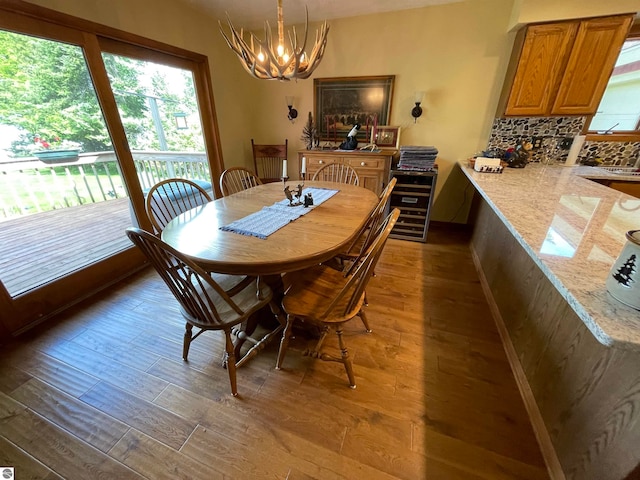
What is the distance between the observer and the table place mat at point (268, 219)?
1.37 metres

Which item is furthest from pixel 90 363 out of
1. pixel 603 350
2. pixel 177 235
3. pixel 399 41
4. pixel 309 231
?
pixel 399 41

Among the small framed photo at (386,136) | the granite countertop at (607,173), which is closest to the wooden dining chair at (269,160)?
the small framed photo at (386,136)

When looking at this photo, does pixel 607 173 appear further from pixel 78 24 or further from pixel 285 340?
pixel 78 24

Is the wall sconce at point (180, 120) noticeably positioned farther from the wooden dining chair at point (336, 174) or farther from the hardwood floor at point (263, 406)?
the hardwood floor at point (263, 406)

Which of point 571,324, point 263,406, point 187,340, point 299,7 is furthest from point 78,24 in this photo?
point 571,324

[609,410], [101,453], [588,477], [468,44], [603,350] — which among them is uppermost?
[468,44]

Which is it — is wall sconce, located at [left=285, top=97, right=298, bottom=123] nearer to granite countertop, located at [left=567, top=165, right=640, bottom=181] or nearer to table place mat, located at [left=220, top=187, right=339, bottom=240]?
table place mat, located at [left=220, top=187, right=339, bottom=240]

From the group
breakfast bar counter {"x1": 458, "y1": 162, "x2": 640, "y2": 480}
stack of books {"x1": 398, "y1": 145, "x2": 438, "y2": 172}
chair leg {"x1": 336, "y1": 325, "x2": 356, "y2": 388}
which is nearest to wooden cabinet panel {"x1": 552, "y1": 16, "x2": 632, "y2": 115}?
breakfast bar counter {"x1": 458, "y1": 162, "x2": 640, "y2": 480}

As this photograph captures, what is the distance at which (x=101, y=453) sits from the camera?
1.10m

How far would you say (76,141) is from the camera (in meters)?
2.09

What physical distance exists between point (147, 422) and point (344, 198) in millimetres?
1745

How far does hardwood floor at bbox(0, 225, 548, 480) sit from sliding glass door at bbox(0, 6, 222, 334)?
512mm

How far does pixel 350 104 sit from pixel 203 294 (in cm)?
297

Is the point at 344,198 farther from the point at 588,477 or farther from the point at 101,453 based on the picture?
the point at 101,453
